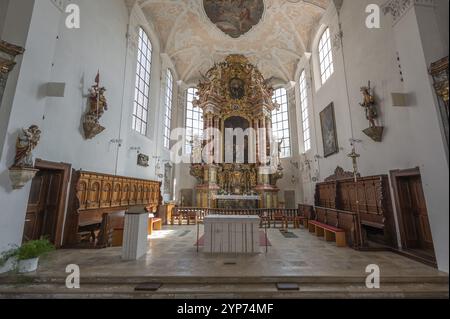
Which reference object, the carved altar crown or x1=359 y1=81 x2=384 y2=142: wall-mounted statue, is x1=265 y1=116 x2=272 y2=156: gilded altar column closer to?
the carved altar crown

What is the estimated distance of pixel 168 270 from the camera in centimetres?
367

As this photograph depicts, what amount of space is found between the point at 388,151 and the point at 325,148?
396cm

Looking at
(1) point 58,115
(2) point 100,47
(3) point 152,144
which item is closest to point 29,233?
(1) point 58,115

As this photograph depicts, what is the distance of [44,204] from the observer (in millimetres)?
5082

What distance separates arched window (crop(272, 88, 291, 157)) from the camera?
14.9 metres

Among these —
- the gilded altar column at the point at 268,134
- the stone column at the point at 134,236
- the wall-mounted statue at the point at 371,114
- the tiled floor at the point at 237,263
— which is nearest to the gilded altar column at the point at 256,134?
the gilded altar column at the point at 268,134

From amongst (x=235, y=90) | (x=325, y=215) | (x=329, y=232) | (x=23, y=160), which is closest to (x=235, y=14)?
(x=235, y=90)

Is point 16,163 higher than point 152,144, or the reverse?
point 152,144

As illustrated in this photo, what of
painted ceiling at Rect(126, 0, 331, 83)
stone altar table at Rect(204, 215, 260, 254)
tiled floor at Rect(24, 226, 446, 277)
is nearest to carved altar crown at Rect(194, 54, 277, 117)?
painted ceiling at Rect(126, 0, 331, 83)

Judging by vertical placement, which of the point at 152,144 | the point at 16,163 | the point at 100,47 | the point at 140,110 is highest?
the point at 100,47

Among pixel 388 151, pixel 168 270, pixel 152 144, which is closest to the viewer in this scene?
pixel 168 270

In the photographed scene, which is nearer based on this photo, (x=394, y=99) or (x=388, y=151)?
(x=394, y=99)
